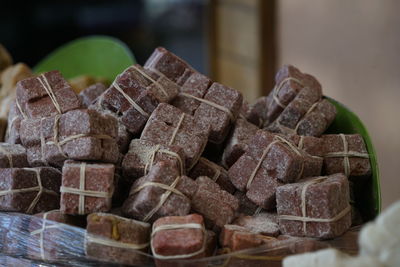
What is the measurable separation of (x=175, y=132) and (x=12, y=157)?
386mm

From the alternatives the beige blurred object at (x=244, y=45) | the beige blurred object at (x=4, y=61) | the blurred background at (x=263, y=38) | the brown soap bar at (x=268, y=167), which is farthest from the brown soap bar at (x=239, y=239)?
the beige blurred object at (x=244, y=45)

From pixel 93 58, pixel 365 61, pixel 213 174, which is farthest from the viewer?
pixel 93 58

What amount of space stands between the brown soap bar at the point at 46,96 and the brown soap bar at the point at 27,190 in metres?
0.16

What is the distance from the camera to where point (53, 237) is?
4.36 feet

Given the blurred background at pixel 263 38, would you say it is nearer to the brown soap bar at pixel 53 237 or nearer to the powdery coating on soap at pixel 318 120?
the powdery coating on soap at pixel 318 120

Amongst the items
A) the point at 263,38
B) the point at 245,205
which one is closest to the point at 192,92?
the point at 245,205

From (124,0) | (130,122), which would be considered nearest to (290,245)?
(130,122)

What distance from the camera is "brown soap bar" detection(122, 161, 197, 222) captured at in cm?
133

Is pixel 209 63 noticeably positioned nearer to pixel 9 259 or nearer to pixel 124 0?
pixel 124 0

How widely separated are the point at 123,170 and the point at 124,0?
466 cm

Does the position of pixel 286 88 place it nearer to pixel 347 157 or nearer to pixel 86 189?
pixel 347 157

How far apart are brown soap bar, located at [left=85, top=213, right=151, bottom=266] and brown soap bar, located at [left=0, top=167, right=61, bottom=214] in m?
0.23

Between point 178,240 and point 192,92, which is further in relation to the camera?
point 192,92

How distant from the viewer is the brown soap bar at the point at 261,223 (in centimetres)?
138
